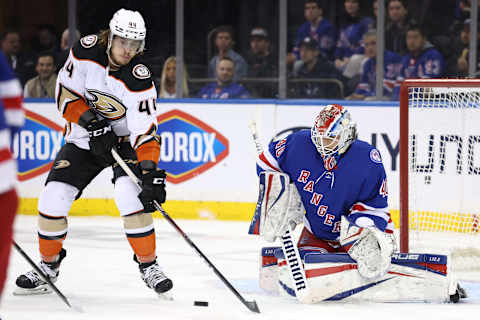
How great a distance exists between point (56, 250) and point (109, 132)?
529mm

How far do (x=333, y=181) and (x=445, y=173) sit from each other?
128 centimetres

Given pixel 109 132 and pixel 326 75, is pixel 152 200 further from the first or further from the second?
pixel 326 75

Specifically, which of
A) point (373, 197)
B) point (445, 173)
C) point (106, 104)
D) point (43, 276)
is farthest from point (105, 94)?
point (445, 173)

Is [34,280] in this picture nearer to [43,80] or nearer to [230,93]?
[230,93]

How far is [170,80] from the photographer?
6.63 m

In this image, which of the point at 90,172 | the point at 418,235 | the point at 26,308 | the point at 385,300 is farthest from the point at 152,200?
the point at 418,235

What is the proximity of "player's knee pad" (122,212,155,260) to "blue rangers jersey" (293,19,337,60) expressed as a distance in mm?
2990

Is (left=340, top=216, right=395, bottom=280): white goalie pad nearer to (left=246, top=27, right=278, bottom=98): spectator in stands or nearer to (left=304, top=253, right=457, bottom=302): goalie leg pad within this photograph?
(left=304, top=253, right=457, bottom=302): goalie leg pad

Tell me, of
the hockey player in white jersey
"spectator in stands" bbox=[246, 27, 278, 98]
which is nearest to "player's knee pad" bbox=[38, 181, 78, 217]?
the hockey player in white jersey

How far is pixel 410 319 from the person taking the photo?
3520mm

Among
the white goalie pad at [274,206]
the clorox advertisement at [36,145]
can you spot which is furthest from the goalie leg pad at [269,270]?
the clorox advertisement at [36,145]

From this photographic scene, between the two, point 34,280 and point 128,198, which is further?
point 34,280

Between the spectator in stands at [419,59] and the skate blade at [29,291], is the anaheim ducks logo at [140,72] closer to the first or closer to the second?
the skate blade at [29,291]

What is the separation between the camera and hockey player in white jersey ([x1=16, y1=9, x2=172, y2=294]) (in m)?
3.67
